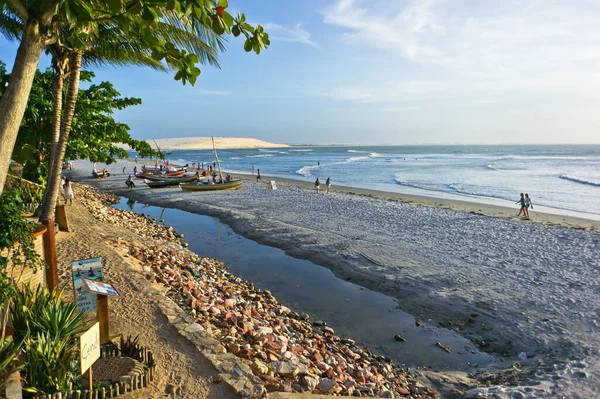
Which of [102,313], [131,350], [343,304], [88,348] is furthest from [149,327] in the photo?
[343,304]

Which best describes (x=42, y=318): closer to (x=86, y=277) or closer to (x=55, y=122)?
(x=86, y=277)

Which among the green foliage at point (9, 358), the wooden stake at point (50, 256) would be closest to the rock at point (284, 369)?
the green foliage at point (9, 358)

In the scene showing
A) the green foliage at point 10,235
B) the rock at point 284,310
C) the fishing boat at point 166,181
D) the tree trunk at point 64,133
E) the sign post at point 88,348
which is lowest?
the rock at point 284,310

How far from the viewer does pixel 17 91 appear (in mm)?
3293

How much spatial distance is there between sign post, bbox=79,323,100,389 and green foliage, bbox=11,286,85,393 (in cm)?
41

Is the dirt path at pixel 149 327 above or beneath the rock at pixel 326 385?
above

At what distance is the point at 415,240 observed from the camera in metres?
15.2

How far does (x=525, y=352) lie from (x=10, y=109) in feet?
28.1

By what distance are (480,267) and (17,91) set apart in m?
11.9

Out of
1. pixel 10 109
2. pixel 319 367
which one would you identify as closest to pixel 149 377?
pixel 319 367

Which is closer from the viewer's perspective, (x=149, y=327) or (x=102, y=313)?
(x=102, y=313)

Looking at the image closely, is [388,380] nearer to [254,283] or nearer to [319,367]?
[319,367]

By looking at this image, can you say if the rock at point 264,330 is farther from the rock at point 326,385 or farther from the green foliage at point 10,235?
the green foliage at point 10,235

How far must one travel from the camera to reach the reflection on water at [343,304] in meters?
7.65
